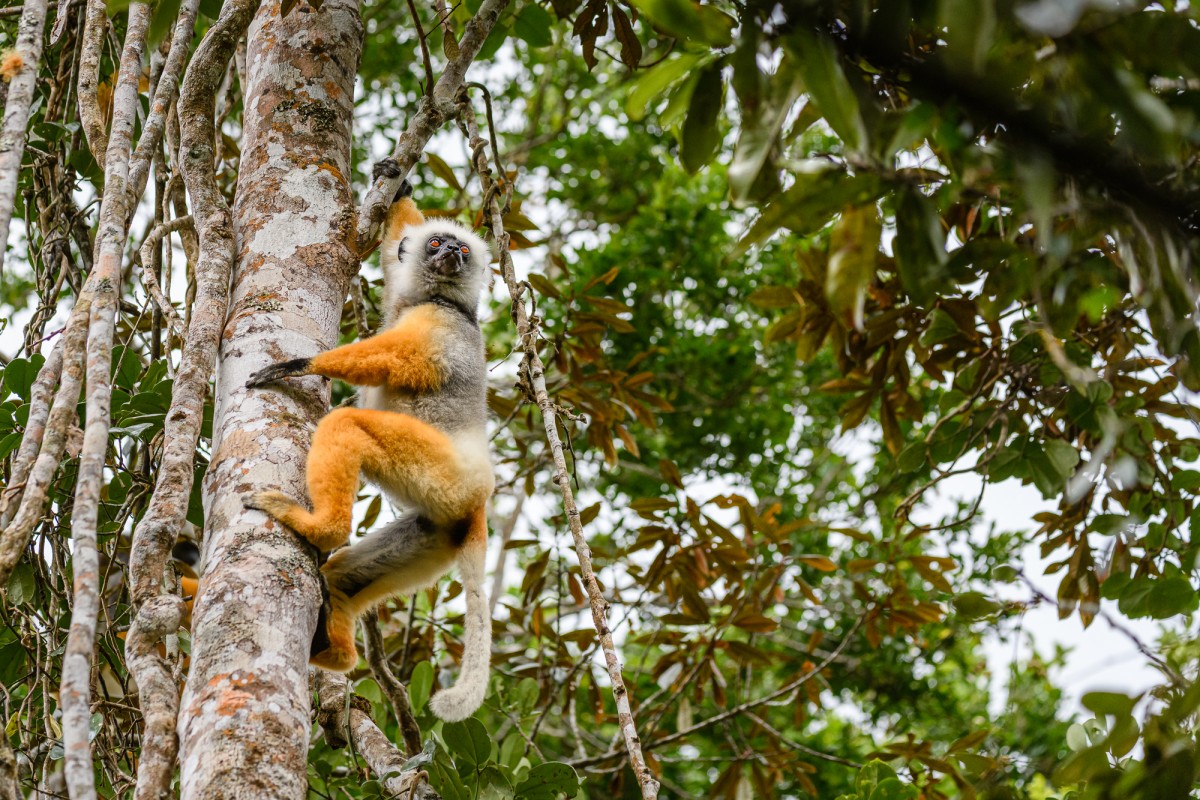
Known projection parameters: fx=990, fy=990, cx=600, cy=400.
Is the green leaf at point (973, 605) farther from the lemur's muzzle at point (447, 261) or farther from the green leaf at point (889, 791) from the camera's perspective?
the lemur's muzzle at point (447, 261)

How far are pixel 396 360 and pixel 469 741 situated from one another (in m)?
1.39

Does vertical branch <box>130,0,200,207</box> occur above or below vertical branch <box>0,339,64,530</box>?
above

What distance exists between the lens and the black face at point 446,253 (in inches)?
176

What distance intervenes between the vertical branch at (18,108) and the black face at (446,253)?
1892 mm

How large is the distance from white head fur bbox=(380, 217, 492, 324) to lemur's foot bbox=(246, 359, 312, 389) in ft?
5.39

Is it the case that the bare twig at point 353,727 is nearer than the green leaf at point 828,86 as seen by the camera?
No

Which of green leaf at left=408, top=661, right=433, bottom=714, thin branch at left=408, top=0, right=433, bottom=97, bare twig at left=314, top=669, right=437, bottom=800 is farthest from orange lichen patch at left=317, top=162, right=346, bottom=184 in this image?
green leaf at left=408, top=661, right=433, bottom=714

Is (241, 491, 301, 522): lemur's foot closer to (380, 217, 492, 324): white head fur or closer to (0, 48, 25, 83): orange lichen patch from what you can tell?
(0, 48, 25, 83): orange lichen patch

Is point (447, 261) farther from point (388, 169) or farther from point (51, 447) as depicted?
point (51, 447)

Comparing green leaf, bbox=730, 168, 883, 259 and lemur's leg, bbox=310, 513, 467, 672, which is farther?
lemur's leg, bbox=310, 513, 467, 672

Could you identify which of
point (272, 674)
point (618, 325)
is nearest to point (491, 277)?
point (618, 325)

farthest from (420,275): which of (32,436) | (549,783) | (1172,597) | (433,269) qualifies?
(1172,597)

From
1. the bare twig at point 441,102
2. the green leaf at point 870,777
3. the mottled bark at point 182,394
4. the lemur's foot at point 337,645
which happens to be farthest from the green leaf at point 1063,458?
the mottled bark at point 182,394

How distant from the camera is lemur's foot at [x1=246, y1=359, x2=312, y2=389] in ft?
8.93
